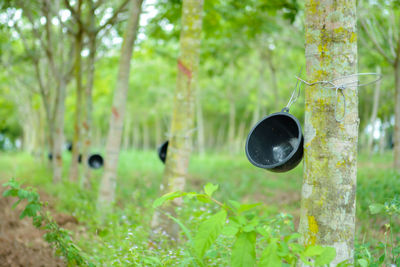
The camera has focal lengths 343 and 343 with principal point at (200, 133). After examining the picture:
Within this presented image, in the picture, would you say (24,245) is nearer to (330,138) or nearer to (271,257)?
(271,257)

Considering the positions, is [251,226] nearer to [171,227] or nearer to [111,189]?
[171,227]

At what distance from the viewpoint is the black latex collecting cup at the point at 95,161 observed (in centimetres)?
783

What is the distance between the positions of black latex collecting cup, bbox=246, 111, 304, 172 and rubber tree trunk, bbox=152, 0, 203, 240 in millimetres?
1658

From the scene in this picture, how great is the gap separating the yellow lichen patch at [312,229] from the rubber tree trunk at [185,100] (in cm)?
Answer: 224

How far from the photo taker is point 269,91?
24.8m

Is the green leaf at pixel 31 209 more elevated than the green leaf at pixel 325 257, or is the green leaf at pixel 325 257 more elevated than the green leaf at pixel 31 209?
the green leaf at pixel 325 257

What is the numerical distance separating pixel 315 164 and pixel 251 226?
0.79m

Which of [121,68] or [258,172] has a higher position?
[121,68]

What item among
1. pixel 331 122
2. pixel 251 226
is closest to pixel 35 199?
pixel 251 226

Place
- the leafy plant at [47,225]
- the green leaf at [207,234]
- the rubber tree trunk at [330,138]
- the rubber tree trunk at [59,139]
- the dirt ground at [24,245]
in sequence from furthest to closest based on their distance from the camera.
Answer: the rubber tree trunk at [59,139]
the dirt ground at [24,245]
the leafy plant at [47,225]
the rubber tree trunk at [330,138]
the green leaf at [207,234]

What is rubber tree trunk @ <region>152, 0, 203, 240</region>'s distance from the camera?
4246mm

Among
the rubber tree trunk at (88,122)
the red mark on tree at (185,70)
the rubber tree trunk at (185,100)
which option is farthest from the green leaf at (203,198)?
the rubber tree trunk at (88,122)

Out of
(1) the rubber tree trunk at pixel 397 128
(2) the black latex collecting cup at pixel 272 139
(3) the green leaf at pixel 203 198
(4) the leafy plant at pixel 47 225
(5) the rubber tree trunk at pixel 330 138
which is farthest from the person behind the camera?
(1) the rubber tree trunk at pixel 397 128

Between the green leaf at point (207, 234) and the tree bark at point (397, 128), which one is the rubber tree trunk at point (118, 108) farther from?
the tree bark at point (397, 128)
